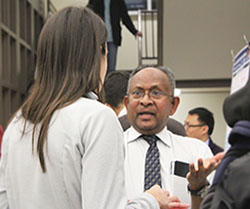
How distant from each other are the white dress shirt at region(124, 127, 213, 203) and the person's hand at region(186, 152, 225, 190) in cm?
36

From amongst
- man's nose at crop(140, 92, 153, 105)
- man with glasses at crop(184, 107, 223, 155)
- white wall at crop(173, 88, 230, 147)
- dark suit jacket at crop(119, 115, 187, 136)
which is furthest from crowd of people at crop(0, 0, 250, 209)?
white wall at crop(173, 88, 230, 147)

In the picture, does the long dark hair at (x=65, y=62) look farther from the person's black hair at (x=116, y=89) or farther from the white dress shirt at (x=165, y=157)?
the person's black hair at (x=116, y=89)

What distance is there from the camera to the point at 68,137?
1054mm

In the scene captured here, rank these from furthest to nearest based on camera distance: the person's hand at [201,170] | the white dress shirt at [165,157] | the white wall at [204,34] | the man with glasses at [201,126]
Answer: the white wall at [204,34] < the man with glasses at [201,126] < the white dress shirt at [165,157] < the person's hand at [201,170]

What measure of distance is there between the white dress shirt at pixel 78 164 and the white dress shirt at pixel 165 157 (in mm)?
489

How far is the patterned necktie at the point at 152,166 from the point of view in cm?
163

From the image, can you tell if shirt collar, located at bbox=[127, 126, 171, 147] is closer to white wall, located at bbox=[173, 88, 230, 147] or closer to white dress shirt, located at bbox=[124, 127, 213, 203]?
white dress shirt, located at bbox=[124, 127, 213, 203]

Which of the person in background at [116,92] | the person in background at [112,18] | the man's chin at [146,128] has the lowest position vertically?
the man's chin at [146,128]

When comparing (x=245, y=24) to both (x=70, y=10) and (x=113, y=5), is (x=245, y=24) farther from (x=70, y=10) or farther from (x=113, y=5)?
(x=70, y=10)

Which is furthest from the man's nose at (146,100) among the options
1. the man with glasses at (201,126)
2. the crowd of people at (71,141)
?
the man with glasses at (201,126)

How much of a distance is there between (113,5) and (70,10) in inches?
144

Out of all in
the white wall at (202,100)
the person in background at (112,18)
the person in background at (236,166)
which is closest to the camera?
the person in background at (236,166)

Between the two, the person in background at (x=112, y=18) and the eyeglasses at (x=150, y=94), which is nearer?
the eyeglasses at (x=150, y=94)

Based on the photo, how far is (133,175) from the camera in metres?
1.65
